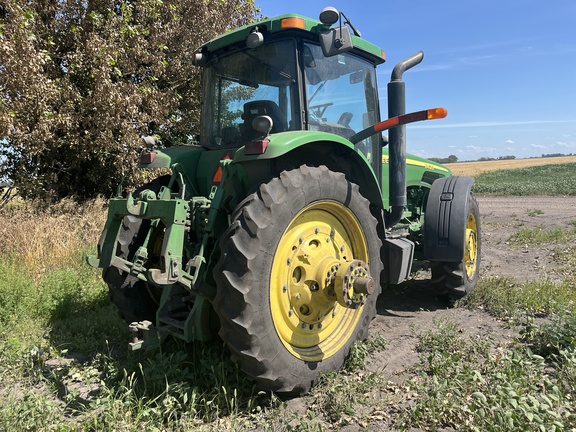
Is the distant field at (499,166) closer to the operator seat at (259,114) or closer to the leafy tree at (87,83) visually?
the leafy tree at (87,83)

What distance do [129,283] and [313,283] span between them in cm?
151

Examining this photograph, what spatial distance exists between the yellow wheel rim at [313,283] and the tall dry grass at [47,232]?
12.9ft

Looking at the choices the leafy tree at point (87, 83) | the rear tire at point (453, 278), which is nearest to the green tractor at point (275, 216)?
the rear tire at point (453, 278)

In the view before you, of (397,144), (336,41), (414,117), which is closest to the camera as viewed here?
(336,41)

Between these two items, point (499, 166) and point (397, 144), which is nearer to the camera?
point (397, 144)

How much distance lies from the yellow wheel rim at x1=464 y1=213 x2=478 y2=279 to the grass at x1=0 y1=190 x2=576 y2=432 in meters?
0.72

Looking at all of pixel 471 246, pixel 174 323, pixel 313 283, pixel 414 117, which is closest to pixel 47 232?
pixel 174 323

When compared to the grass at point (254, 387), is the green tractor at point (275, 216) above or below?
above

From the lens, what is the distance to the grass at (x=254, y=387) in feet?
7.69

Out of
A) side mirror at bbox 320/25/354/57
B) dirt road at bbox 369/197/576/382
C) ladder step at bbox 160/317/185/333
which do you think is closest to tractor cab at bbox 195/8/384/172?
side mirror at bbox 320/25/354/57

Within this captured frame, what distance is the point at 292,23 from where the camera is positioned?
312 centimetres

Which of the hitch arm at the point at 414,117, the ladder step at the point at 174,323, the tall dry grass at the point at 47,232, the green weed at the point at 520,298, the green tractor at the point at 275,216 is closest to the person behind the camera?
the green tractor at the point at 275,216

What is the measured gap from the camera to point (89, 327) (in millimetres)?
3838

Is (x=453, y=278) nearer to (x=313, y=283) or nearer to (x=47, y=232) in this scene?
(x=313, y=283)
